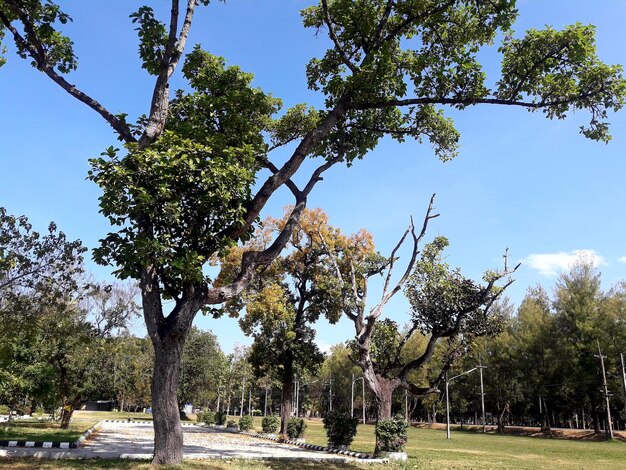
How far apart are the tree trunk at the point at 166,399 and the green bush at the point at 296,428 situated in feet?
57.5

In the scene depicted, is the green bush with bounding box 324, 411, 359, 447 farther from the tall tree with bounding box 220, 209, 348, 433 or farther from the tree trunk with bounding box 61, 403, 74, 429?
the tree trunk with bounding box 61, 403, 74, 429

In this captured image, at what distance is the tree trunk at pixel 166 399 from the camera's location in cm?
827

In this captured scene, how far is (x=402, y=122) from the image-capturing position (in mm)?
11305

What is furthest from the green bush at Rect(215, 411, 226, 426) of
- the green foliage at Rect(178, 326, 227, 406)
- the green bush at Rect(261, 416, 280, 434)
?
the green foliage at Rect(178, 326, 227, 406)

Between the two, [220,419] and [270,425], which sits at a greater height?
[270,425]

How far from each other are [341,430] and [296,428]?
600cm

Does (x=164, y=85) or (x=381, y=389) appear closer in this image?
(x=164, y=85)

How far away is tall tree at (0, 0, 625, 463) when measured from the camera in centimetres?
803

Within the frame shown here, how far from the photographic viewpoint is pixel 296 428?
81.7ft

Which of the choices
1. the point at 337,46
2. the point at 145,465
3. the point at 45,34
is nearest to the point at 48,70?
the point at 45,34

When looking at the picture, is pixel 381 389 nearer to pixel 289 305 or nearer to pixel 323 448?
pixel 323 448

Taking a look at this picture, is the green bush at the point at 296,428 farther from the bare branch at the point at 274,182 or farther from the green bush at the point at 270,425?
the bare branch at the point at 274,182

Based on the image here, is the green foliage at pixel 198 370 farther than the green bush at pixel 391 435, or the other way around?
the green foliage at pixel 198 370

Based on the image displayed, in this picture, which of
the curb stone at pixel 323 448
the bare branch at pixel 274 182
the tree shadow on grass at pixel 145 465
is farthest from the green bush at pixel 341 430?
the bare branch at pixel 274 182
